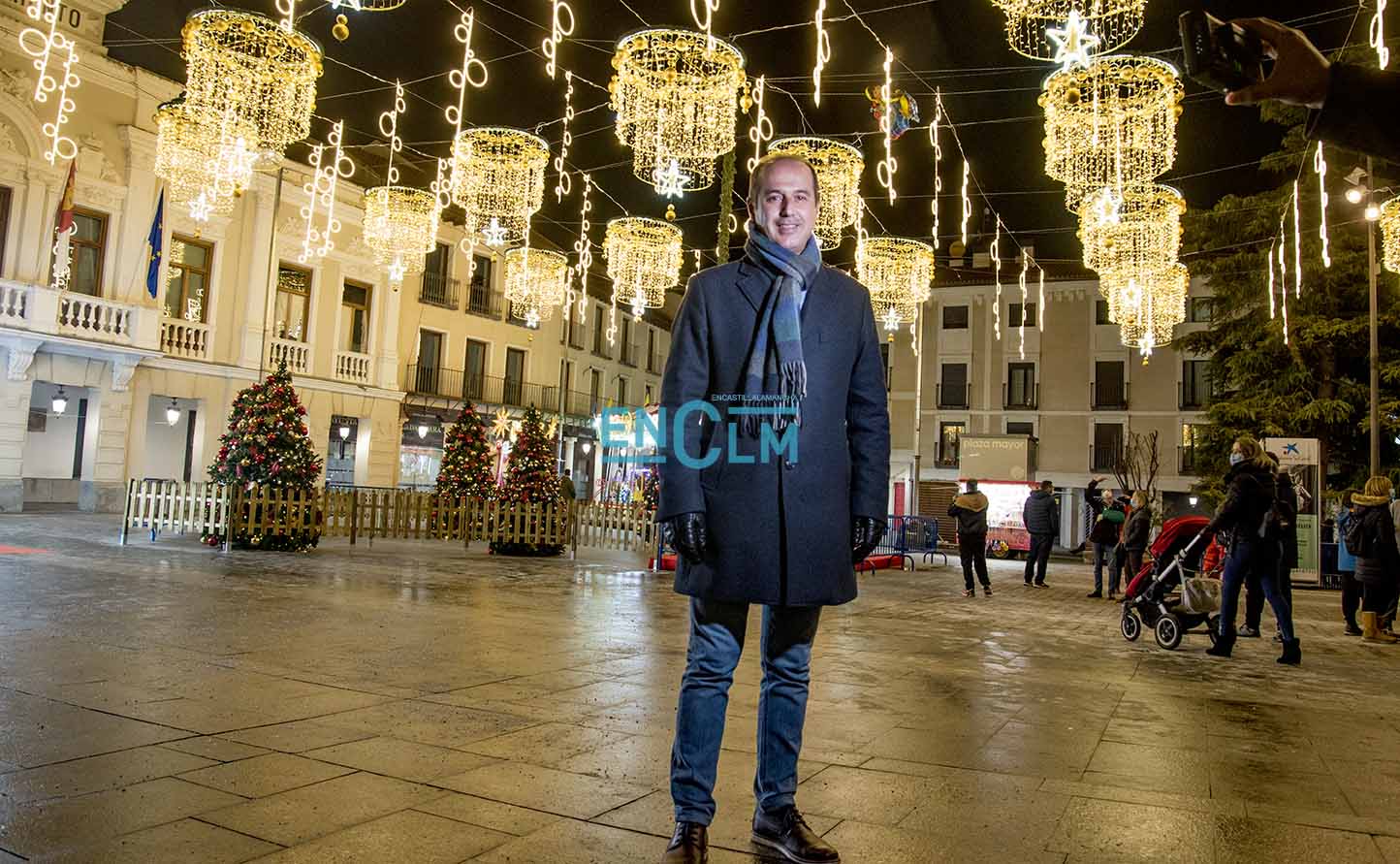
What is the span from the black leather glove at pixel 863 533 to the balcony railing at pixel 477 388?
27.8 m

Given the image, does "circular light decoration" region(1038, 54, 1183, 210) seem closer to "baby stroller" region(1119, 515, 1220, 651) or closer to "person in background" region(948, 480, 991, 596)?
"person in background" region(948, 480, 991, 596)

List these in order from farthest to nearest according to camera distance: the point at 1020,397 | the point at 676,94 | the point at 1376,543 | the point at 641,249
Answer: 1. the point at 1020,397
2. the point at 641,249
3. the point at 676,94
4. the point at 1376,543

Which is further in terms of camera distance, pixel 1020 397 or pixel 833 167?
pixel 1020 397

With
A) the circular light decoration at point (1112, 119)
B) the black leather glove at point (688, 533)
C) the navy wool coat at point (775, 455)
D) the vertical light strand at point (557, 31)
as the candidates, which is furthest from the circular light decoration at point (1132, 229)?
the black leather glove at point (688, 533)

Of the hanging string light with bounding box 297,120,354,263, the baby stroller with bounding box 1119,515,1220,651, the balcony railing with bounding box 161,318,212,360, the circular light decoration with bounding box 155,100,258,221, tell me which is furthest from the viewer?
the hanging string light with bounding box 297,120,354,263

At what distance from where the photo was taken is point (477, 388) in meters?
32.1

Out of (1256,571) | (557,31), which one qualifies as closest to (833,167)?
(557,31)

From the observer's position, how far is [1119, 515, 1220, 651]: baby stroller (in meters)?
7.62

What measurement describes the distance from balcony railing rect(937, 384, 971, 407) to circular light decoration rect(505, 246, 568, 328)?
2260cm

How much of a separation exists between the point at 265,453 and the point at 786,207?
42.7 ft

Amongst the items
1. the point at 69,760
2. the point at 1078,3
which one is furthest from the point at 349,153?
the point at 69,760

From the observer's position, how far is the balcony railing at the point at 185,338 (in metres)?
22.1

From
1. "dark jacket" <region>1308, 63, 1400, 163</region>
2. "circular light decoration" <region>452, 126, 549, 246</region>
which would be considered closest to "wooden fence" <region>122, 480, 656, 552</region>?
"circular light decoration" <region>452, 126, 549, 246</region>

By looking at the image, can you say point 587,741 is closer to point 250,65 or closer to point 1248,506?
point 1248,506
